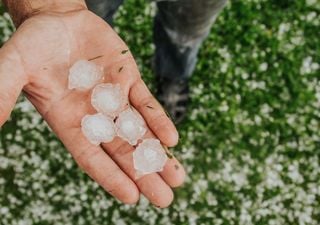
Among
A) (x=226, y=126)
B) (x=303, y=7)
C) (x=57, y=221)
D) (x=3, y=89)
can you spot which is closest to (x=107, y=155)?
(x=3, y=89)

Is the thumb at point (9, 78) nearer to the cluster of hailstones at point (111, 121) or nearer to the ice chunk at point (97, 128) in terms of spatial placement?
the cluster of hailstones at point (111, 121)

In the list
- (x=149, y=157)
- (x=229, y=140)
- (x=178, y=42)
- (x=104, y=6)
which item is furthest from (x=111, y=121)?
(x=229, y=140)

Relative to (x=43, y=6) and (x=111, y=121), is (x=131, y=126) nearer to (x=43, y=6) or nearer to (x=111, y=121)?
(x=111, y=121)

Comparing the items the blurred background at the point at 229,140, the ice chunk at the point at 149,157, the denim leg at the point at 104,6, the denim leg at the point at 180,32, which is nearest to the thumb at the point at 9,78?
the ice chunk at the point at 149,157

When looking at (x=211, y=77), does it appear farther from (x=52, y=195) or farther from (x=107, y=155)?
(x=107, y=155)

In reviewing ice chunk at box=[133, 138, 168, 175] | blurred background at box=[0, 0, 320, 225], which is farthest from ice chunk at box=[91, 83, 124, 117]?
blurred background at box=[0, 0, 320, 225]
